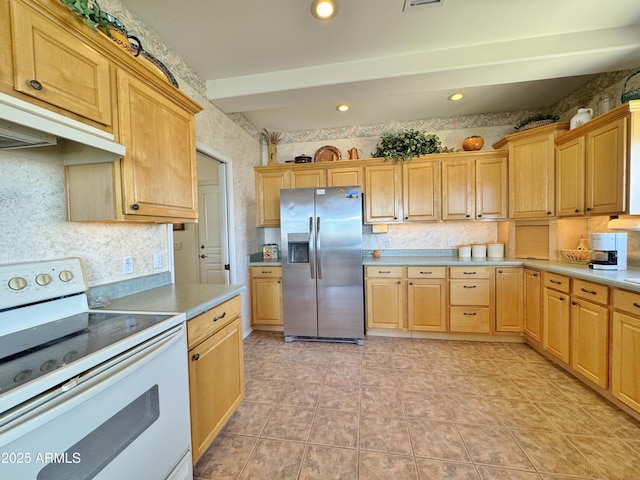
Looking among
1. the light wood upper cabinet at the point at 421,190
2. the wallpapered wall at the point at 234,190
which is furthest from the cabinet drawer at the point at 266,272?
the light wood upper cabinet at the point at 421,190

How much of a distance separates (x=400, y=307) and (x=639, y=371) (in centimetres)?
179

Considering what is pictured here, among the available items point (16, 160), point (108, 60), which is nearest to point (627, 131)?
point (108, 60)

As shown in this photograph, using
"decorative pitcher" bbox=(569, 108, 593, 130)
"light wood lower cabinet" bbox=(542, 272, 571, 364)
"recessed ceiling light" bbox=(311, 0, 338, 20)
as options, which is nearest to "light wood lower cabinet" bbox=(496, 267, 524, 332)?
"light wood lower cabinet" bbox=(542, 272, 571, 364)

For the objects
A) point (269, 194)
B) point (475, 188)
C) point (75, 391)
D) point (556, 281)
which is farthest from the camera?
point (269, 194)

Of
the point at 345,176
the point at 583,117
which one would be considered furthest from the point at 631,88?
the point at 345,176

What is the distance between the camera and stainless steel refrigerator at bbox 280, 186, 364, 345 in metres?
2.94

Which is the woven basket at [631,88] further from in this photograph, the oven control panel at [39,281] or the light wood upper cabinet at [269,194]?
the oven control panel at [39,281]

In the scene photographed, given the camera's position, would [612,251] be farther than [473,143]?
No

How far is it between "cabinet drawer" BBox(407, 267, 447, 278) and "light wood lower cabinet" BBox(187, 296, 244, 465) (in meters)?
2.06

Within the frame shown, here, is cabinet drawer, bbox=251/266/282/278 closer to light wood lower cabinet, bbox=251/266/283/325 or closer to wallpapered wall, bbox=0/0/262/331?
light wood lower cabinet, bbox=251/266/283/325

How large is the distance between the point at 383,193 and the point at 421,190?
47cm

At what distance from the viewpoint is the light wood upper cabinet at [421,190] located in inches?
126

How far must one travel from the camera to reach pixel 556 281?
2.33 metres

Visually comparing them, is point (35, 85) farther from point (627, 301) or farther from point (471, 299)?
point (471, 299)
